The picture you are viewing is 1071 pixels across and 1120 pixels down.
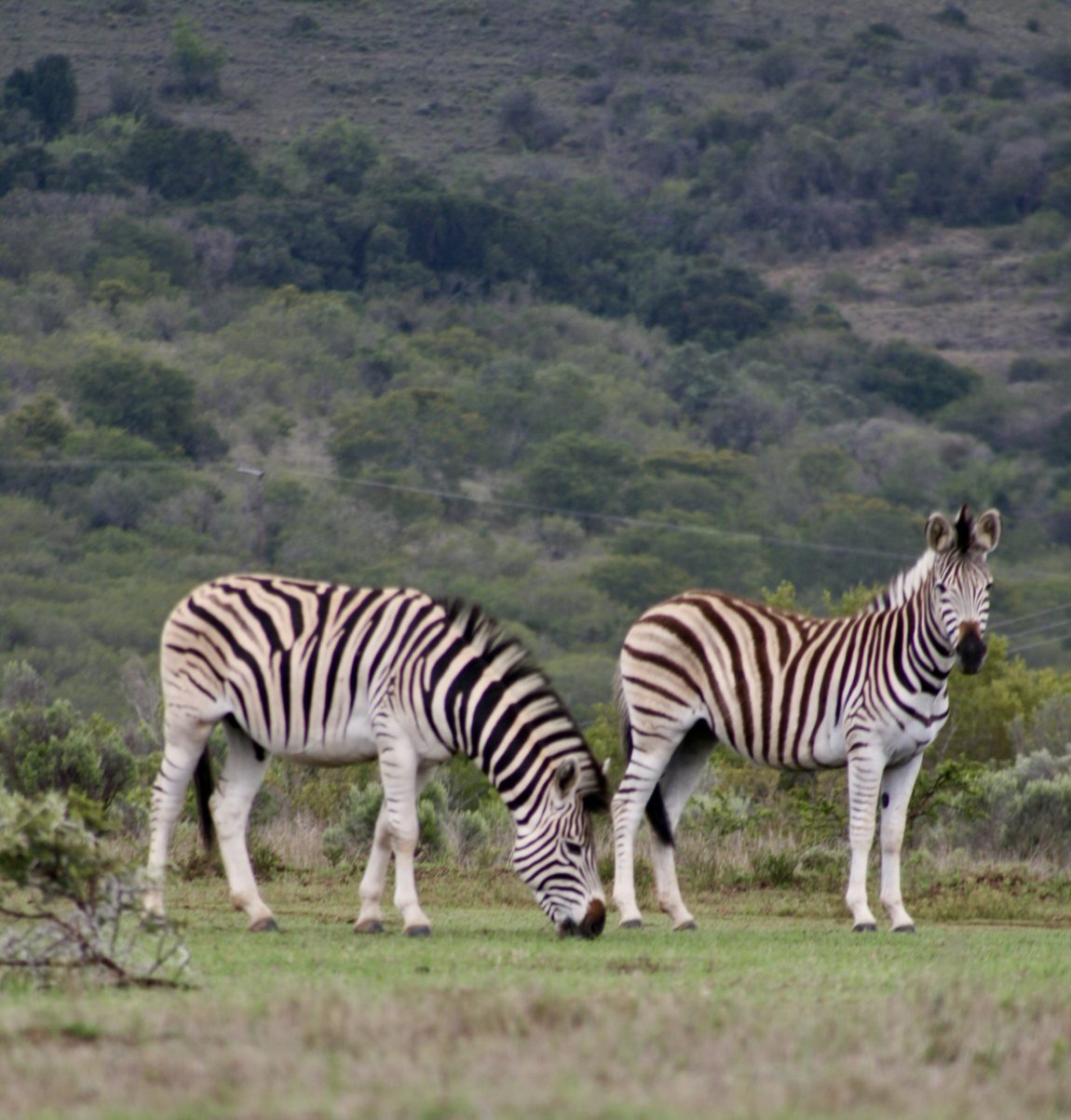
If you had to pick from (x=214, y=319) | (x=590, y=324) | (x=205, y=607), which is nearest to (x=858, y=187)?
(x=590, y=324)

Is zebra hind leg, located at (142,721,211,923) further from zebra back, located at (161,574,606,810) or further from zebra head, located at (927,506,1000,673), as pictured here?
zebra head, located at (927,506,1000,673)

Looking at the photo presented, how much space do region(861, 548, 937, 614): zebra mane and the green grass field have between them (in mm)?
2747

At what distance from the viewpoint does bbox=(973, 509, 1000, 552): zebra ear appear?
10.9 meters

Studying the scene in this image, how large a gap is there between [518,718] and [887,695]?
2420 millimetres

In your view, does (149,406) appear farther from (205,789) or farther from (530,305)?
(205,789)

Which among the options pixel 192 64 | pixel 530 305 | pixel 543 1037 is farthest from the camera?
pixel 192 64

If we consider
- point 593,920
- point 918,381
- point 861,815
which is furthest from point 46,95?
point 593,920

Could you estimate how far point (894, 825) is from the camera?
37.3 ft

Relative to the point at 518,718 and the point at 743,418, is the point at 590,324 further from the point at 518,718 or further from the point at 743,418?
the point at 518,718

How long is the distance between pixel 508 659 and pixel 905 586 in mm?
2794

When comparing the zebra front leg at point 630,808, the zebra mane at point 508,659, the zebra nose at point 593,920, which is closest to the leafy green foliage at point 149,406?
the zebra front leg at point 630,808

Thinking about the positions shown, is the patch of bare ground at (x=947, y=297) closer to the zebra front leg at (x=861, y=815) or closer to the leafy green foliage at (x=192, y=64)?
the leafy green foliage at (x=192, y=64)

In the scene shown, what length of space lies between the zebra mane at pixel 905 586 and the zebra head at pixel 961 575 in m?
0.12

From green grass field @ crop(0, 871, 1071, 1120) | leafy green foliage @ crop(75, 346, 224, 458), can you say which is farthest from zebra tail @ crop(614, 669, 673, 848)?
leafy green foliage @ crop(75, 346, 224, 458)
